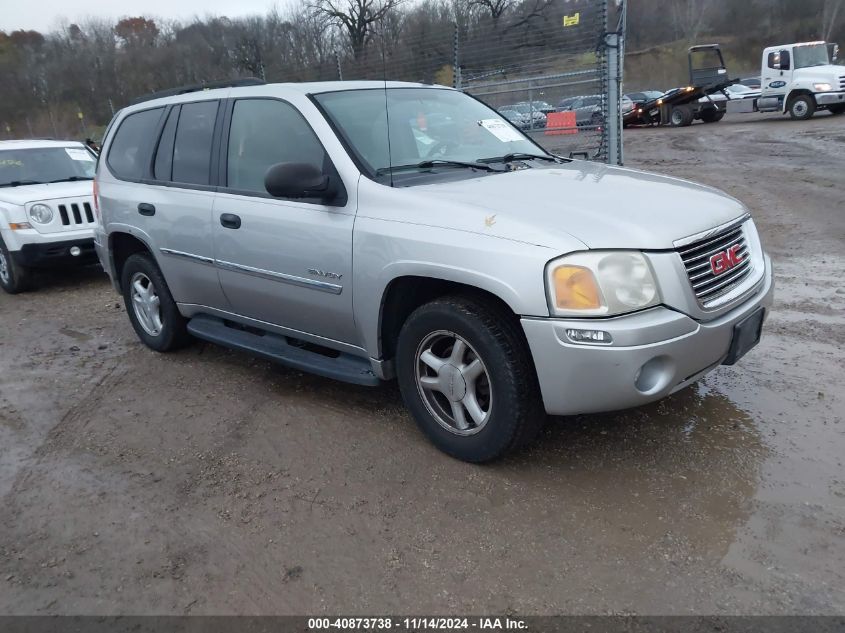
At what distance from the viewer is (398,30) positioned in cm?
930

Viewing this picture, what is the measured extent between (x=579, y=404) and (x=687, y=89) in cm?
2344

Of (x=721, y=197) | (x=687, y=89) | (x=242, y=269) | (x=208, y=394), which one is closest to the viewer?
(x=721, y=197)

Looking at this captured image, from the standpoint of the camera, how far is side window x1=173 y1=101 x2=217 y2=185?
448 centimetres

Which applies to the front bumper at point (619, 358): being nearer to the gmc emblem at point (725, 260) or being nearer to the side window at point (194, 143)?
the gmc emblem at point (725, 260)

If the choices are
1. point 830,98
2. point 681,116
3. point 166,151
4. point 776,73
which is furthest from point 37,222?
point 776,73

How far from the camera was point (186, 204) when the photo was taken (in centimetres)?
452

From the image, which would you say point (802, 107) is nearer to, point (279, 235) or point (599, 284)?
point (279, 235)

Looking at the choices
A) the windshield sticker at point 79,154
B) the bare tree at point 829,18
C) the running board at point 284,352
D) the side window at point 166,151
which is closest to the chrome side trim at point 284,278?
the running board at point 284,352

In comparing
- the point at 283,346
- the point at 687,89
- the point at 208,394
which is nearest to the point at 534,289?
the point at 283,346

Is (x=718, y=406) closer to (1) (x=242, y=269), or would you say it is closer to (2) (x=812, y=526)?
(2) (x=812, y=526)

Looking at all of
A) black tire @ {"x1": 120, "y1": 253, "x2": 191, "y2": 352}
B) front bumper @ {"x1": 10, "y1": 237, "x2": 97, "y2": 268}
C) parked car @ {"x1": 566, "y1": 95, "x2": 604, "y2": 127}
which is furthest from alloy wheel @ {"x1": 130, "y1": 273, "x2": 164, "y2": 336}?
parked car @ {"x1": 566, "y1": 95, "x2": 604, "y2": 127}

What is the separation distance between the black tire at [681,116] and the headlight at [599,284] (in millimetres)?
23612

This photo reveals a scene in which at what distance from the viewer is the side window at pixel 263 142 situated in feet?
12.6

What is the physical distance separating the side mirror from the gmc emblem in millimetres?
1928
